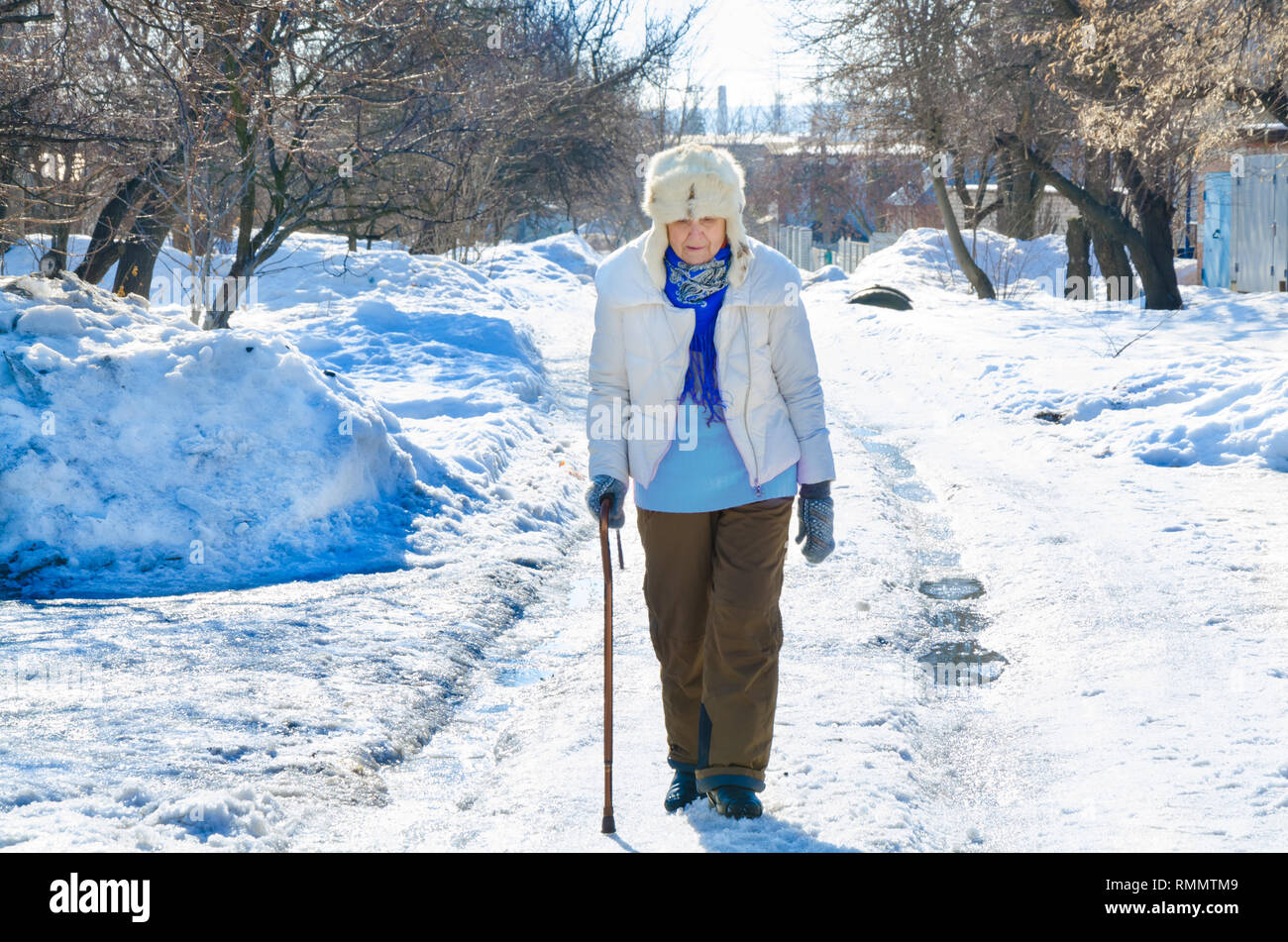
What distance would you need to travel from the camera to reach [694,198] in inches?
134

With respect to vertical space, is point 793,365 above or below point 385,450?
above

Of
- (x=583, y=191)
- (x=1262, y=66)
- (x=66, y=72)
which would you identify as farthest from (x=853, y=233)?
(x=66, y=72)

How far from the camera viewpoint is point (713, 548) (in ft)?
11.6

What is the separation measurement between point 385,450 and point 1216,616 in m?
4.55

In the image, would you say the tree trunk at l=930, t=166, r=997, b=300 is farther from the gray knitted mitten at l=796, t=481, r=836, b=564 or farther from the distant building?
the gray knitted mitten at l=796, t=481, r=836, b=564

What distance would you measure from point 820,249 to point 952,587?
146 ft

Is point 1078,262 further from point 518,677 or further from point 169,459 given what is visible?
point 518,677

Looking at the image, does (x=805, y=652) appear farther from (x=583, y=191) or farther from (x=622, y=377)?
(x=583, y=191)

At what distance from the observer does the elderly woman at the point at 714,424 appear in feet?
11.2

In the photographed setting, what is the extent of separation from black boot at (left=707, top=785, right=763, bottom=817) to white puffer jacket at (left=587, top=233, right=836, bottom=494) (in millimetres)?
869

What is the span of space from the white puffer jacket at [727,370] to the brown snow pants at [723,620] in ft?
0.51

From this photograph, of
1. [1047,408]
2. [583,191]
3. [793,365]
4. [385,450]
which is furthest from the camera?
[583,191]

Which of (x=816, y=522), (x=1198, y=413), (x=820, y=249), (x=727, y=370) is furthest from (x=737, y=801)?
(x=820, y=249)

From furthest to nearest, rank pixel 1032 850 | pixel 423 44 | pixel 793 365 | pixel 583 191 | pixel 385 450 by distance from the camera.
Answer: pixel 583 191 < pixel 423 44 < pixel 385 450 < pixel 793 365 < pixel 1032 850
